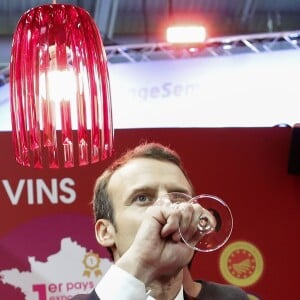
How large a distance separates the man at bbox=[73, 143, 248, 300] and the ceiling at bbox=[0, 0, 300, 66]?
4.85 metres

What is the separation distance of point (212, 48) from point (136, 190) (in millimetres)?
4236

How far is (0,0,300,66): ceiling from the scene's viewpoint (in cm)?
647

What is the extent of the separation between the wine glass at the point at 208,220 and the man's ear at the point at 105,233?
0.28m

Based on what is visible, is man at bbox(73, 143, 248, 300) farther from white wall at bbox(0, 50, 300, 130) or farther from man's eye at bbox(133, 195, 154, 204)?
white wall at bbox(0, 50, 300, 130)

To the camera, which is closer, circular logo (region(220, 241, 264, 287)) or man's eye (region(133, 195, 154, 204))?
man's eye (region(133, 195, 154, 204))

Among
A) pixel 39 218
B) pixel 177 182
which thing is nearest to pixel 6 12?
pixel 39 218

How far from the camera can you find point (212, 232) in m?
1.31

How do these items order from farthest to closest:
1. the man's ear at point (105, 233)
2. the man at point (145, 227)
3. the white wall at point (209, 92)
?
the white wall at point (209, 92)
the man's ear at point (105, 233)
the man at point (145, 227)

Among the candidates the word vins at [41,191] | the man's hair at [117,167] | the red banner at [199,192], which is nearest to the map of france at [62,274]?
the red banner at [199,192]

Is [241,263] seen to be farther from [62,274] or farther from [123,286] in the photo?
[123,286]

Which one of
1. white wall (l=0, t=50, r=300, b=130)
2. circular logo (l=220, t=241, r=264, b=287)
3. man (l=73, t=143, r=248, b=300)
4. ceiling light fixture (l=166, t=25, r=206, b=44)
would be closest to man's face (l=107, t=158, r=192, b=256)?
man (l=73, t=143, r=248, b=300)

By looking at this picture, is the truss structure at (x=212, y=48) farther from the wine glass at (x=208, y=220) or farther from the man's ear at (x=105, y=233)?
the wine glass at (x=208, y=220)

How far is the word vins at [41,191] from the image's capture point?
2.62m

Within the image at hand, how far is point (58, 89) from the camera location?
1414mm
